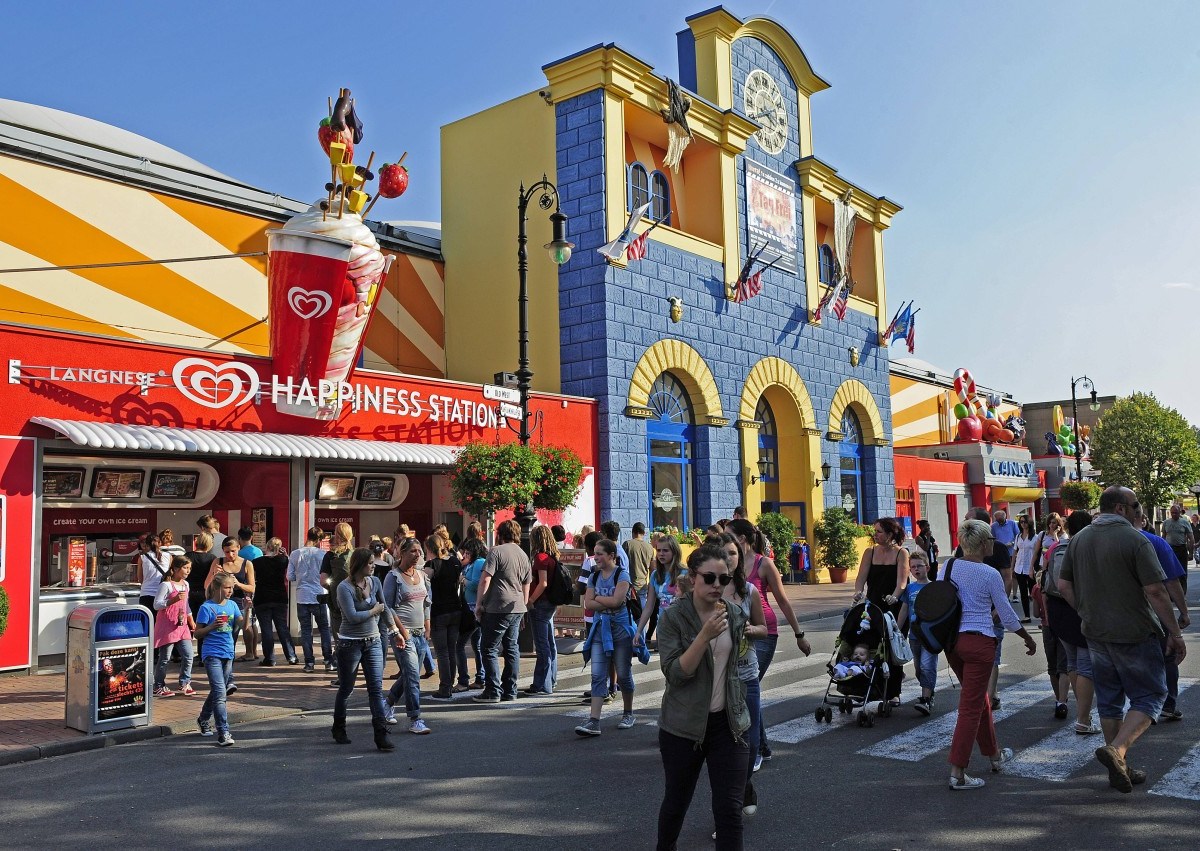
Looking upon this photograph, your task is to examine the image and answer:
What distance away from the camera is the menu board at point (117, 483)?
14.5 metres

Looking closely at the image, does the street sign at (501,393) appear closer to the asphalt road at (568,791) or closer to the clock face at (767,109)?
the asphalt road at (568,791)

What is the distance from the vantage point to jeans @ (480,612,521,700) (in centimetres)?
992

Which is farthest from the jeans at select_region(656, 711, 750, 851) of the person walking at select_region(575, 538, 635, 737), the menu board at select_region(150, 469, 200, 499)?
the menu board at select_region(150, 469, 200, 499)

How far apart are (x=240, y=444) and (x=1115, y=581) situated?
11.1 m

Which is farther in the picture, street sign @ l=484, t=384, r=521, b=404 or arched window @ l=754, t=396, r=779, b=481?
arched window @ l=754, t=396, r=779, b=481

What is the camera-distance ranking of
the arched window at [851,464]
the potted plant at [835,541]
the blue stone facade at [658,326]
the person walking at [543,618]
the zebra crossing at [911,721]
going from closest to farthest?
the zebra crossing at [911,721], the person walking at [543,618], the blue stone facade at [658,326], the potted plant at [835,541], the arched window at [851,464]

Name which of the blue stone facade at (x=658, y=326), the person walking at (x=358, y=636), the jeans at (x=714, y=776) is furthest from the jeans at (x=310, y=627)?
the blue stone facade at (x=658, y=326)

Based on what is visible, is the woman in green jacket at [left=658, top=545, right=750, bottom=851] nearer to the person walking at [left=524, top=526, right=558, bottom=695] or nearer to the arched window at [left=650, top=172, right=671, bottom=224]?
the person walking at [left=524, top=526, right=558, bottom=695]

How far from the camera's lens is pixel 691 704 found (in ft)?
14.4

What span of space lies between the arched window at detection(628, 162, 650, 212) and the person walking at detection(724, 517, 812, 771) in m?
15.9

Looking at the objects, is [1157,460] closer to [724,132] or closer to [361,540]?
[724,132]

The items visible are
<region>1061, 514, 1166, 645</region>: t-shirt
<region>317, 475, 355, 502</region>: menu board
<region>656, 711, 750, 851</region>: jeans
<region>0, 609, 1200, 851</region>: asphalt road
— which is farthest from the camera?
<region>317, 475, 355, 502</region>: menu board

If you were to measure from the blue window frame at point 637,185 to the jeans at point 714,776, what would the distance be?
18869 mm

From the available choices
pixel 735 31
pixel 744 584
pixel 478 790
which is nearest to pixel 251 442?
pixel 478 790
